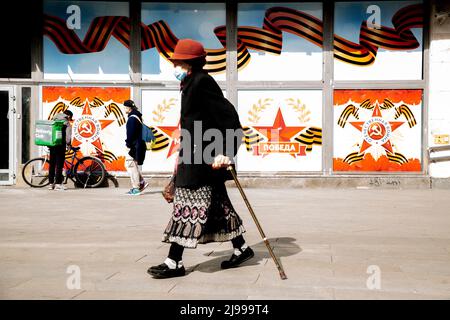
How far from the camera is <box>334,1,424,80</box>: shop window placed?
14.0m

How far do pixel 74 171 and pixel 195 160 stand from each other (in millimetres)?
9357

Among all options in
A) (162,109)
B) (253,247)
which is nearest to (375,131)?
(162,109)

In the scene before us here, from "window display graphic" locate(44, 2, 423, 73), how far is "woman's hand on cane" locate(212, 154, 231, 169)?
9510 mm

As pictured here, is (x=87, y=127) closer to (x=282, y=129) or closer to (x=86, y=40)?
(x=86, y=40)

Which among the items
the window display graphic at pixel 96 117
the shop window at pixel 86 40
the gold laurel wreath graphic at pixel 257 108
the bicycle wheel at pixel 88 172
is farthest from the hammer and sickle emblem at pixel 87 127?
the gold laurel wreath graphic at pixel 257 108

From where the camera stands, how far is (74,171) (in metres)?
13.8

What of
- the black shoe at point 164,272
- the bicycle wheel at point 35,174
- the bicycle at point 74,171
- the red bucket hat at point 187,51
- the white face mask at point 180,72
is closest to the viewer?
the black shoe at point 164,272

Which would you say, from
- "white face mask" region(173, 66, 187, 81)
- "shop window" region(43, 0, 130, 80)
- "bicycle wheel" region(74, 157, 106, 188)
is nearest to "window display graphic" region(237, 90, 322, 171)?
"shop window" region(43, 0, 130, 80)

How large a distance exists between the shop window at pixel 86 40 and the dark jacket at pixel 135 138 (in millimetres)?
2658

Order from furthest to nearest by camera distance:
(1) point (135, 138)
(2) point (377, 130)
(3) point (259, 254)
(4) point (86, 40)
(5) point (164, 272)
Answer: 1. (4) point (86, 40)
2. (2) point (377, 130)
3. (1) point (135, 138)
4. (3) point (259, 254)
5. (5) point (164, 272)

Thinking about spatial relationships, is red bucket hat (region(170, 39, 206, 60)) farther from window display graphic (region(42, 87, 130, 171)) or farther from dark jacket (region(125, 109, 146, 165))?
window display graphic (region(42, 87, 130, 171))

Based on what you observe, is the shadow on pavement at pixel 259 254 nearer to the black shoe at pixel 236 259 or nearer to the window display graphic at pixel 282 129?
→ the black shoe at pixel 236 259

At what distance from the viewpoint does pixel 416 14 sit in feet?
45.9

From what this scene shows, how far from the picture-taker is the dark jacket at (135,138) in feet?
39.4
